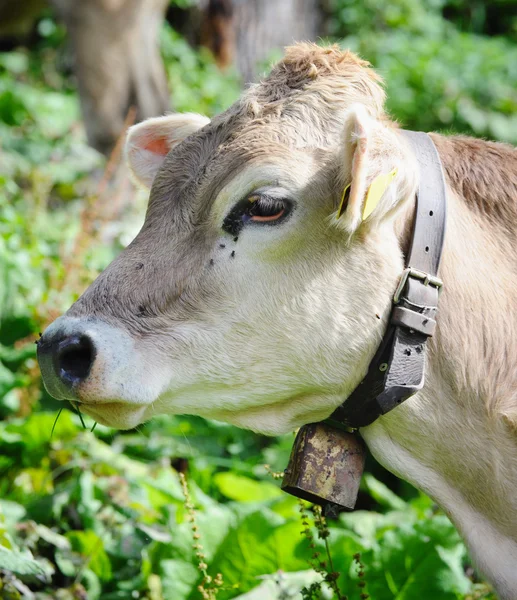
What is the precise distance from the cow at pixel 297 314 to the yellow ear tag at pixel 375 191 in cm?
3

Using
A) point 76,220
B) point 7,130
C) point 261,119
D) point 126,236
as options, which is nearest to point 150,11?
point 7,130

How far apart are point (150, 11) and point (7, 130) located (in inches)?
61.2

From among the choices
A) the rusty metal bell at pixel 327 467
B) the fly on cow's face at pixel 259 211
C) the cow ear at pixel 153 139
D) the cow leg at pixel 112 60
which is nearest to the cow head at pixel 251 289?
the fly on cow's face at pixel 259 211

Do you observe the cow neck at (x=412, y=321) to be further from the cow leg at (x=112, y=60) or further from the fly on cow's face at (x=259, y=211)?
the cow leg at (x=112, y=60)

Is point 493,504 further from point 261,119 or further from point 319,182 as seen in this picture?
point 261,119

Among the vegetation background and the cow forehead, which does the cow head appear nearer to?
the cow forehead

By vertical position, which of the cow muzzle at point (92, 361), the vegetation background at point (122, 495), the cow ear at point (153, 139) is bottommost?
the vegetation background at point (122, 495)

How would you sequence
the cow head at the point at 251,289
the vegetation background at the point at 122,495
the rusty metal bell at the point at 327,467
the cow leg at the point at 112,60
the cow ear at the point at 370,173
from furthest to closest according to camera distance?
the cow leg at the point at 112,60 → the vegetation background at the point at 122,495 → the rusty metal bell at the point at 327,467 → the cow head at the point at 251,289 → the cow ear at the point at 370,173

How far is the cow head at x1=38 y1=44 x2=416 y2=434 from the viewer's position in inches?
93.6

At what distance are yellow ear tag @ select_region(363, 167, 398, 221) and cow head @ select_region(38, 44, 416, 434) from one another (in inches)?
1.1

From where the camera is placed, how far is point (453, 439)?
99.0 inches

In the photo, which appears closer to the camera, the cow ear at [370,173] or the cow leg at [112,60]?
the cow ear at [370,173]

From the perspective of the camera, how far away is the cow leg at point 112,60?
276 inches

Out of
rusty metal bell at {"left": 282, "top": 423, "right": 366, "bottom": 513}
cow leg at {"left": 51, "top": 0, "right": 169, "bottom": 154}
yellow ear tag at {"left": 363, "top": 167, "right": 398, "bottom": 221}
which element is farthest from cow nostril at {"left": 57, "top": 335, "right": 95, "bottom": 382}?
cow leg at {"left": 51, "top": 0, "right": 169, "bottom": 154}
